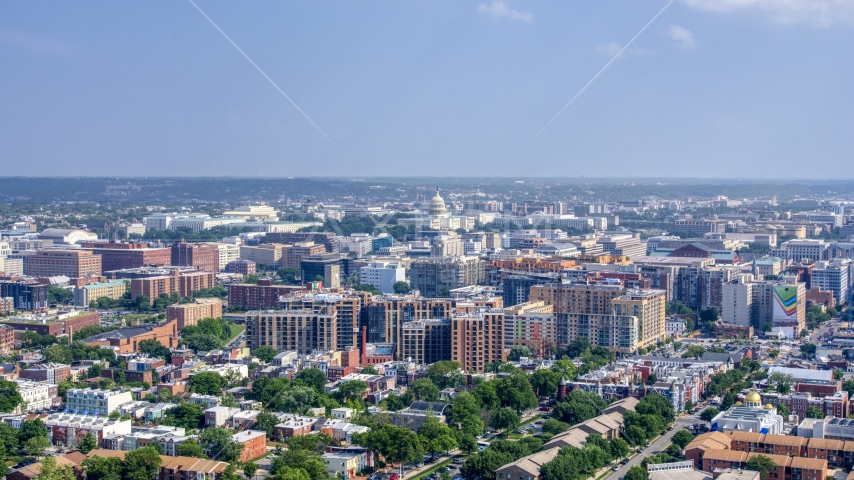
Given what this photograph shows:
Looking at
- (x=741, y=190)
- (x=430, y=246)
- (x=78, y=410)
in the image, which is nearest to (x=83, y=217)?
(x=430, y=246)

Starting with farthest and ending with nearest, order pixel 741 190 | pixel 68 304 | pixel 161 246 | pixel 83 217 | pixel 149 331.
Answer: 1. pixel 741 190
2. pixel 83 217
3. pixel 161 246
4. pixel 68 304
5. pixel 149 331

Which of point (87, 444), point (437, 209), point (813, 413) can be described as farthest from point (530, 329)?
point (437, 209)

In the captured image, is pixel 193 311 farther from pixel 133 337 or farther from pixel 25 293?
pixel 25 293

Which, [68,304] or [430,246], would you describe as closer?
[68,304]

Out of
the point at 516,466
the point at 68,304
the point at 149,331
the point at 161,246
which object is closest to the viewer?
the point at 516,466

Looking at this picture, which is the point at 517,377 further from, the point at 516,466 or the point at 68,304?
the point at 68,304
